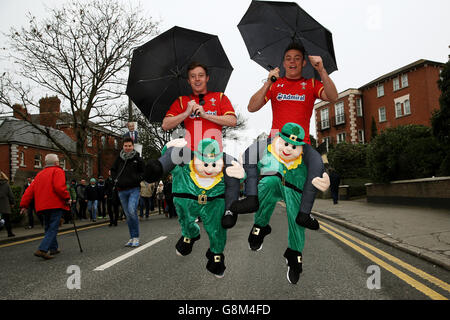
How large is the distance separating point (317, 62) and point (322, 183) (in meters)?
0.68

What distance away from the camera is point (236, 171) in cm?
185

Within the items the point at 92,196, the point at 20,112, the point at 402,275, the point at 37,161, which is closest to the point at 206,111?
the point at 402,275

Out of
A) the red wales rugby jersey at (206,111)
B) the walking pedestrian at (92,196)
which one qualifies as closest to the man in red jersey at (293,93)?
the red wales rugby jersey at (206,111)

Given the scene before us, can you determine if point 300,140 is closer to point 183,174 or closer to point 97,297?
point 183,174

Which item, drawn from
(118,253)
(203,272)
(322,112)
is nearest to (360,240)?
(203,272)

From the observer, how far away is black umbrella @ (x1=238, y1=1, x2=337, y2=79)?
184 cm

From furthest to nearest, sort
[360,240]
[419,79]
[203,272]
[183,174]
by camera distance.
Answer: [360,240], [203,272], [419,79], [183,174]

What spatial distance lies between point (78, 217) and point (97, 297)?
1966 cm

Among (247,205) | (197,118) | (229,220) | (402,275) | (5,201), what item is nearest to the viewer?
(247,205)

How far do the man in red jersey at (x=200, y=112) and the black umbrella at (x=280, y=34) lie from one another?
335 mm

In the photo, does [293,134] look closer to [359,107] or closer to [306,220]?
[306,220]

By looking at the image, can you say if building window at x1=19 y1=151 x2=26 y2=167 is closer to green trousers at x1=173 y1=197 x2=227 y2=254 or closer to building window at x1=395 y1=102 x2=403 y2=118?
green trousers at x1=173 y1=197 x2=227 y2=254

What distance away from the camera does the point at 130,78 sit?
202 cm

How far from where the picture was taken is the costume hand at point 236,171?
184 cm
